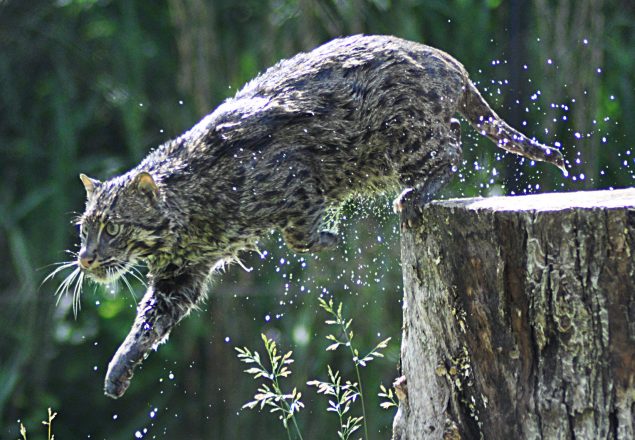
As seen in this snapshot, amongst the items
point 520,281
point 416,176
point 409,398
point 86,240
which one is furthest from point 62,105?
point 520,281

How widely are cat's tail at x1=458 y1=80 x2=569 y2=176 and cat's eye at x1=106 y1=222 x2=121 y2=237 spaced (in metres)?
1.38

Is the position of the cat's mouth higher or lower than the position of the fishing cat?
lower

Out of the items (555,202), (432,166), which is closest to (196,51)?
(432,166)

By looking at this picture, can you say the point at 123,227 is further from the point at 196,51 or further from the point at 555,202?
the point at 196,51

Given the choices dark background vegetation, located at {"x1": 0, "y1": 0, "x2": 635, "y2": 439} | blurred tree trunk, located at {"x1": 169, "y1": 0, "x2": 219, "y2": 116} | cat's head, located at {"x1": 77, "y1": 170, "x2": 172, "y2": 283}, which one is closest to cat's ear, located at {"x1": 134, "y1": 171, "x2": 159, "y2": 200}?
cat's head, located at {"x1": 77, "y1": 170, "x2": 172, "y2": 283}

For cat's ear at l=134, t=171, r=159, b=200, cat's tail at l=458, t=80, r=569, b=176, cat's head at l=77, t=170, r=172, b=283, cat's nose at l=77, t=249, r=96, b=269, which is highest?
cat's tail at l=458, t=80, r=569, b=176

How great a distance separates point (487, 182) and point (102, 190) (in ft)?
9.53

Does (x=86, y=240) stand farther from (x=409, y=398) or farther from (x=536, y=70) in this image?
(x=536, y=70)

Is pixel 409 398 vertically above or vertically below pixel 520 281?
below

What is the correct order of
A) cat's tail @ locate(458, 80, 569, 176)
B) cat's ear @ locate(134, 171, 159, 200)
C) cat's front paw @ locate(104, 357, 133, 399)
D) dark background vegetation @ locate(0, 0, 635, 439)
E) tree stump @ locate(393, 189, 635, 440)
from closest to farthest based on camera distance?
tree stump @ locate(393, 189, 635, 440)
cat's front paw @ locate(104, 357, 133, 399)
cat's ear @ locate(134, 171, 159, 200)
cat's tail @ locate(458, 80, 569, 176)
dark background vegetation @ locate(0, 0, 635, 439)

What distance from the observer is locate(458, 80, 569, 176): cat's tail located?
4.07 m

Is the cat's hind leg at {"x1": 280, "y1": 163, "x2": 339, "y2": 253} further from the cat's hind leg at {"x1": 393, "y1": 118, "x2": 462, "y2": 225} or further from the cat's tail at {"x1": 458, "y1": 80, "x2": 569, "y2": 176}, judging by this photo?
the cat's tail at {"x1": 458, "y1": 80, "x2": 569, "y2": 176}

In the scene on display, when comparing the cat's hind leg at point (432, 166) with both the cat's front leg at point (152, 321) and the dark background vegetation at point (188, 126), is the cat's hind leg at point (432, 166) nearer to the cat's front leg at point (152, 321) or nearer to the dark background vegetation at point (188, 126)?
the cat's front leg at point (152, 321)

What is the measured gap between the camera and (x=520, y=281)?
112 inches
